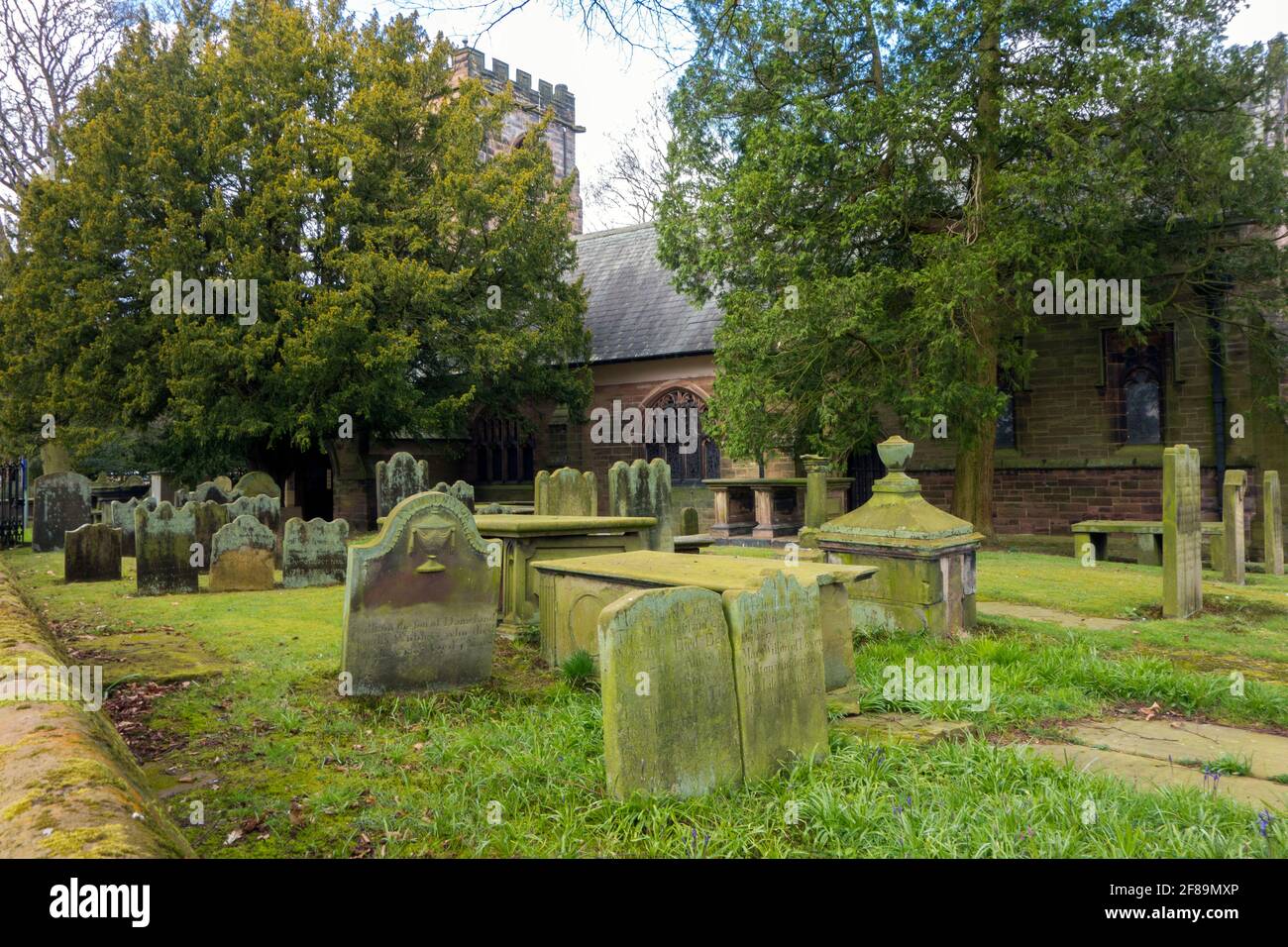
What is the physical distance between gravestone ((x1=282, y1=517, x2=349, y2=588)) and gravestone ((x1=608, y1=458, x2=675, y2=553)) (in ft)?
12.0

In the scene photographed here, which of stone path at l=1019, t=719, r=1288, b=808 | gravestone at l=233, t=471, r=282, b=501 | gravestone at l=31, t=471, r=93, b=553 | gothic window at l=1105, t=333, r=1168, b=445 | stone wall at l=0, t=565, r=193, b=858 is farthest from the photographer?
gothic window at l=1105, t=333, r=1168, b=445

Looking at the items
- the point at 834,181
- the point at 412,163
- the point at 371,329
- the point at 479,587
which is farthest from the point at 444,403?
the point at 479,587

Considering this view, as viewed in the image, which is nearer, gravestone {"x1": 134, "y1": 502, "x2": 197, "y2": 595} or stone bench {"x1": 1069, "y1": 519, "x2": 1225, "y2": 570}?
gravestone {"x1": 134, "y1": 502, "x2": 197, "y2": 595}

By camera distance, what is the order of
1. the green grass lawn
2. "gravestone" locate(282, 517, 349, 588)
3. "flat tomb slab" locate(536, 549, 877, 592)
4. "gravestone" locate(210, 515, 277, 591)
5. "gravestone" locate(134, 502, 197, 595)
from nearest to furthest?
the green grass lawn, "flat tomb slab" locate(536, 549, 877, 592), "gravestone" locate(134, 502, 197, 595), "gravestone" locate(210, 515, 277, 591), "gravestone" locate(282, 517, 349, 588)

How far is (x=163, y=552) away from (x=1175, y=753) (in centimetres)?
1043

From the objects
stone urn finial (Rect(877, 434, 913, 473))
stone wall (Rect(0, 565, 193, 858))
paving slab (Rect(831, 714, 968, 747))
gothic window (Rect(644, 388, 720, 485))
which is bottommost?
paving slab (Rect(831, 714, 968, 747))

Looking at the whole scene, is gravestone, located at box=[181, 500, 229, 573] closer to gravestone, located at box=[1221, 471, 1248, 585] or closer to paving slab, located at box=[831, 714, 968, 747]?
paving slab, located at box=[831, 714, 968, 747]

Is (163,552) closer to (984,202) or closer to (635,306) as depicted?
(984,202)

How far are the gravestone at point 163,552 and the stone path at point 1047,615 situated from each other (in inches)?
357

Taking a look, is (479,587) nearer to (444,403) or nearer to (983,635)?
(983,635)

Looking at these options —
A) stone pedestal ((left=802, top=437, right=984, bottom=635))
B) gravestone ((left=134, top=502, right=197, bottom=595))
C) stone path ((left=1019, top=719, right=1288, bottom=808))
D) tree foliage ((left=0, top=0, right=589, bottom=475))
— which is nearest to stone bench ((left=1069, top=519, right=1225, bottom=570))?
stone pedestal ((left=802, top=437, right=984, bottom=635))

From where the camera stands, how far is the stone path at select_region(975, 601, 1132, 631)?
797cm

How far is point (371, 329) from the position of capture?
18.4 m

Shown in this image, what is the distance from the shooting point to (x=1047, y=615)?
8.47 metres
